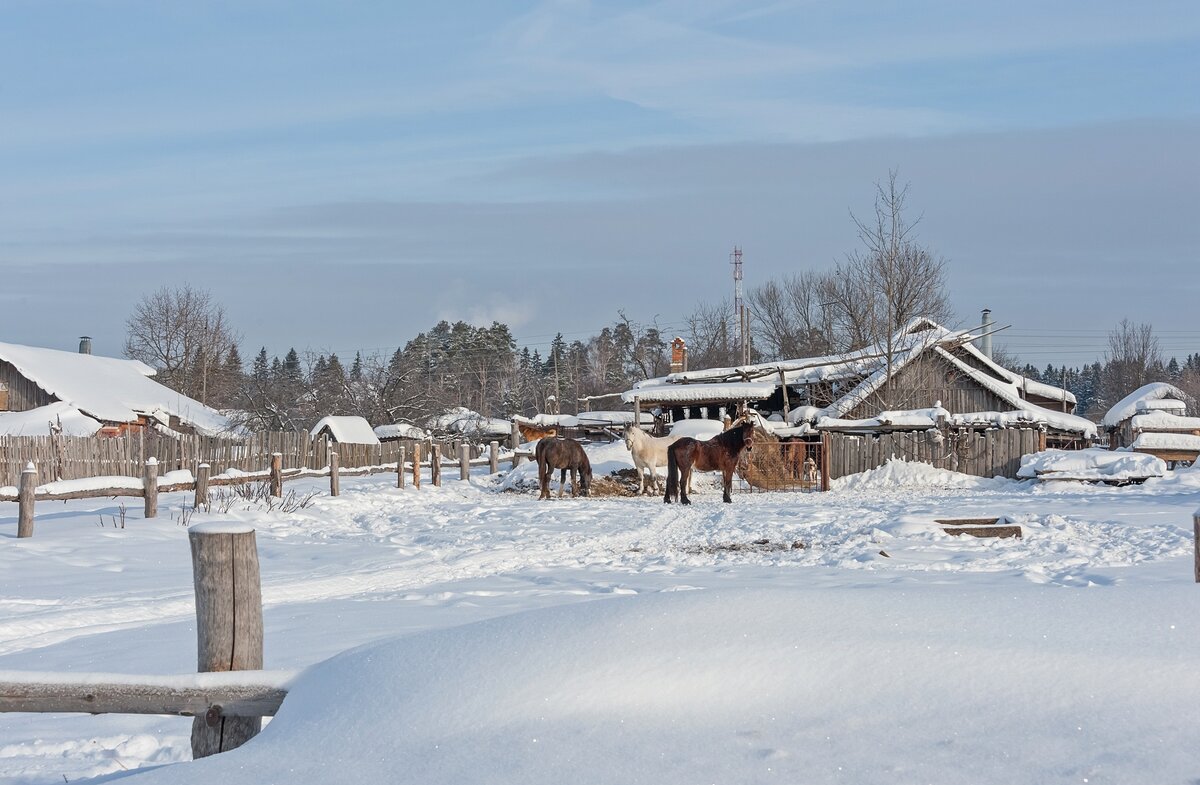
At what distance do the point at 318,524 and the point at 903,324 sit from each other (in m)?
26.6

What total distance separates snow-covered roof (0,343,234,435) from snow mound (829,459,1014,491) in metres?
29.2

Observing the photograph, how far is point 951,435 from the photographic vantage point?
28.8 meters

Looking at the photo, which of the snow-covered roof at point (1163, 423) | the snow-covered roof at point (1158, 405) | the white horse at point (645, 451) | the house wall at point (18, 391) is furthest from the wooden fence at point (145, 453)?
the snow-covered roof at point (1158, 405)

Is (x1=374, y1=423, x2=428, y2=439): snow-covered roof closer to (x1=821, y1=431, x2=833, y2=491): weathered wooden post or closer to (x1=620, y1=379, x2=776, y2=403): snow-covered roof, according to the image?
(x1=620, y1=379, x2=776, y2=403): snow-covered roof

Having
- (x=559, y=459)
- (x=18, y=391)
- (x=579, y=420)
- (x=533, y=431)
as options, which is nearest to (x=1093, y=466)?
(x=559, y=459)

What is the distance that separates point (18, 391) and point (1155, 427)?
141 ft

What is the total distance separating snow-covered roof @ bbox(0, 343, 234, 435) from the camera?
42562 mm

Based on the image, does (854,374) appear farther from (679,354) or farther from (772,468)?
(679,354)

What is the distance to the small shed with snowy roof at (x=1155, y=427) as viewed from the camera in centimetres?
2970

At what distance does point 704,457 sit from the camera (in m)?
22.3

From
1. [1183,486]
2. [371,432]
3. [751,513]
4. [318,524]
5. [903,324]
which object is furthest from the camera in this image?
[371,432]

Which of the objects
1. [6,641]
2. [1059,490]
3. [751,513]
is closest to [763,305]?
[1059,490]

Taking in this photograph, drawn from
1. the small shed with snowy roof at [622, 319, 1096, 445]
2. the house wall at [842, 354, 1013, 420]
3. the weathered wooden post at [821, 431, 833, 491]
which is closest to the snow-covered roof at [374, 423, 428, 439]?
the small shed with snowy roof at [622, 319, 1096, 445]

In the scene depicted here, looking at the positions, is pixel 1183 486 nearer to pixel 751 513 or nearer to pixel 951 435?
pixel 951 435
